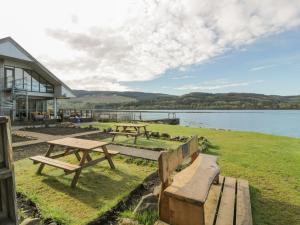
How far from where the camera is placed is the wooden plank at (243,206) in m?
2.87

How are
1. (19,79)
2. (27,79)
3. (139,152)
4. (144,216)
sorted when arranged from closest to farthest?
(144,216), (139,152), (19,79), (27,79)

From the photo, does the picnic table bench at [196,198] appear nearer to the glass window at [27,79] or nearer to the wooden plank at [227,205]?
the wooden plank at [227,205]

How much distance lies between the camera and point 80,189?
442 cm

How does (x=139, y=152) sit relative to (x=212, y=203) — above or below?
below

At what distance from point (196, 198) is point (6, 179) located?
73.0 inches

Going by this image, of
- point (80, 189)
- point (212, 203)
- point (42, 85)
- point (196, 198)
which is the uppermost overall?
point (42, 85)

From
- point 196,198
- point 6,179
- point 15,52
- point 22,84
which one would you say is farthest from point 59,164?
point 22,84

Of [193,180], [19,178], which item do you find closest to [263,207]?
[193,180]

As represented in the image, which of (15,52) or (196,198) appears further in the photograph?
(15,52)

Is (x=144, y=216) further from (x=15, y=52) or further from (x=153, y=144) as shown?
(x=15, y=52)

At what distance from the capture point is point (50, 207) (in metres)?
3.60

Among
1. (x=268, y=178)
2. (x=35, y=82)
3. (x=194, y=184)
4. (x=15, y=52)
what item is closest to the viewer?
(x=194, y=184)

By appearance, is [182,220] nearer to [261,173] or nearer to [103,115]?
[261,173]

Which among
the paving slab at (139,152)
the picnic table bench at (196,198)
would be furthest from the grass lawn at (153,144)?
the picnic table bench at (196,198)
